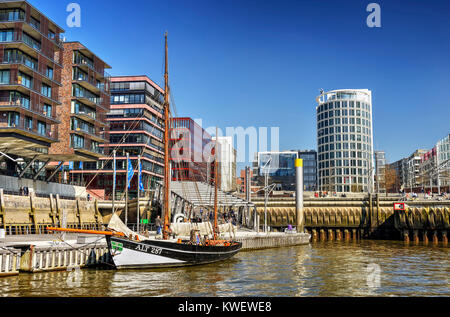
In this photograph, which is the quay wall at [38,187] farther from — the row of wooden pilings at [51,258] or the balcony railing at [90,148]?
the row of wooden pilings at [51,258]

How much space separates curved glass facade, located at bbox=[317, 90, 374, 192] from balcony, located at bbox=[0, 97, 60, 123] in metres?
124

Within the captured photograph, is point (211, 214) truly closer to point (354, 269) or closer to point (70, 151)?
point (70, 151)

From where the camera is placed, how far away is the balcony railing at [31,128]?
2154 inches

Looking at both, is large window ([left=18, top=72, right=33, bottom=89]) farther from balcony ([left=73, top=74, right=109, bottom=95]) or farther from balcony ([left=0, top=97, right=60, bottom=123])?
balcony ([left=73, top=74, right=109, bottom=95])

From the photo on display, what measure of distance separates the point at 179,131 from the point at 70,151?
2546 inches

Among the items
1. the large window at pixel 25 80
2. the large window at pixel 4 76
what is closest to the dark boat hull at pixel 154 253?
the large window at pixel 25 80

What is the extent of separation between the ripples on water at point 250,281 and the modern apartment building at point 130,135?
247 ft

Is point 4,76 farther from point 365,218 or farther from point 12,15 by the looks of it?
point 365,218

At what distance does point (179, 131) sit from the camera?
132 meters

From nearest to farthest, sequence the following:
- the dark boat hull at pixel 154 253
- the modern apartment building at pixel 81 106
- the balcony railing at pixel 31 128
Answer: the dark boat hull at pixel 154 253 → the balcony railing at pixel 31 128 → the modern apartment building at pixel 81 106

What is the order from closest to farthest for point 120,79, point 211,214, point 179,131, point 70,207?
point 70,207 < point 211,214 < point 120,79 < point 179,131

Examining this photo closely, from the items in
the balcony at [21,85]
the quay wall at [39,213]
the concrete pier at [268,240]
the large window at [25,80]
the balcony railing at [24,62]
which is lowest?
the concrete pier at [268,240]

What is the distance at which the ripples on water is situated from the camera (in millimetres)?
22625
